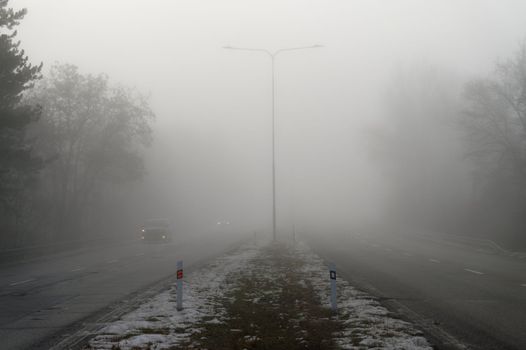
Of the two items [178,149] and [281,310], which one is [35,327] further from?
[178,149]

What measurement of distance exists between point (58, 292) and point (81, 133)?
93.7ft

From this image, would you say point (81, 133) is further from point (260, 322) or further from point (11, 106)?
point (260, 322)

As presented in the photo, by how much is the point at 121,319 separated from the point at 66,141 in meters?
35.1

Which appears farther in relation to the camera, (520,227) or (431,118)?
(431,118)

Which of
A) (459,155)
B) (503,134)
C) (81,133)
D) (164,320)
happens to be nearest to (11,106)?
(81,133)

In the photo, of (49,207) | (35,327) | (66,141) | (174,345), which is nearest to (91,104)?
(66,141)

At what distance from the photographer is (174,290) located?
12805mm

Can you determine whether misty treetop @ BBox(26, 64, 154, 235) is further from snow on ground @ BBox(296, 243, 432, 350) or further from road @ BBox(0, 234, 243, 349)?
snow on ground @ BBox(296, 243, 432, 350)

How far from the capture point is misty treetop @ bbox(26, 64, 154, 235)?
37.9m

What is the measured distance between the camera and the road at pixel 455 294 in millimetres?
7805

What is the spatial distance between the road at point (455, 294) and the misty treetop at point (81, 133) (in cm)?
2595

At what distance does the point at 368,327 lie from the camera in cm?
809

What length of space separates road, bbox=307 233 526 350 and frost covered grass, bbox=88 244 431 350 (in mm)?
658

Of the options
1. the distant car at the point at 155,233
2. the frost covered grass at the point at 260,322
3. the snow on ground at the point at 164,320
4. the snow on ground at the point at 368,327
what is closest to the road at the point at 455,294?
the snow on ground at the point at 368,327
